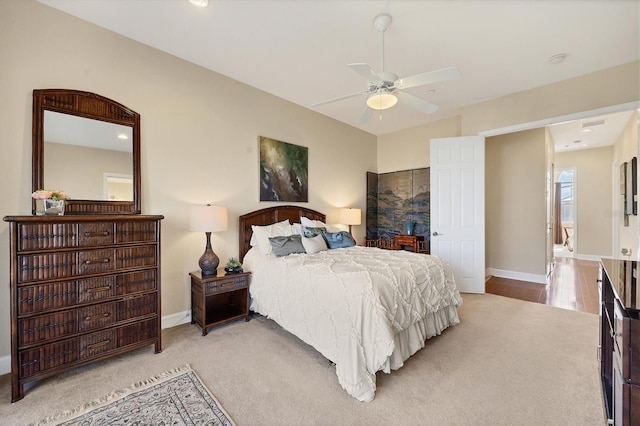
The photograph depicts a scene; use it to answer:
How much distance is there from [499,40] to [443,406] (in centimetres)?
340

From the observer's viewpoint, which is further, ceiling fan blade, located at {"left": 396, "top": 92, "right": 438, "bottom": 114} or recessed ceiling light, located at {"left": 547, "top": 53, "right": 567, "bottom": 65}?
recessed ceiling light, located at {"left": 547, "top": 53, "right": 567, "bottom": 65}

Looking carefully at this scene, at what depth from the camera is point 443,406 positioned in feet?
5.83

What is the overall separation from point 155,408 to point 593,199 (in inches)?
380

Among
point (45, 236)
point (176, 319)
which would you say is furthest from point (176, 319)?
point (45, 236)

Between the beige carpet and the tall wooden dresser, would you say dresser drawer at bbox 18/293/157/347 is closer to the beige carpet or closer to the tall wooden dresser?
the tall wooden dresser

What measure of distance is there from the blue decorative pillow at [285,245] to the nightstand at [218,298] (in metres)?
0.43

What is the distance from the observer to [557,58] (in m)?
3.02

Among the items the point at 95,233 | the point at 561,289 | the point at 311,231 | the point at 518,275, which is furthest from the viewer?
the point at 518,275

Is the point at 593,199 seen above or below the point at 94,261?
above

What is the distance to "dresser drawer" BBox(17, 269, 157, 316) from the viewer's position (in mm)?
1870

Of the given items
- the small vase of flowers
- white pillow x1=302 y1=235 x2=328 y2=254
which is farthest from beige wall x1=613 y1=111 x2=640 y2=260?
the small vase of flowers

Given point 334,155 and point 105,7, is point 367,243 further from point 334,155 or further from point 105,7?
point 105,7

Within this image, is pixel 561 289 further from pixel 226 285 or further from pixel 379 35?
pixel 226 285

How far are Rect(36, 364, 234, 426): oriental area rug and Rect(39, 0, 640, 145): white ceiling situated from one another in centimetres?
313
